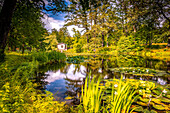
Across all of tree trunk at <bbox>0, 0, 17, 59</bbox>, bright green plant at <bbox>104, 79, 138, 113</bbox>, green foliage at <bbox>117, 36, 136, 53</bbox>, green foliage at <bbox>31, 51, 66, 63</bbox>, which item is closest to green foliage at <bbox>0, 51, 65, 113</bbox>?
bright green plant at <bbox>104, 79, 138, 113</bbox>

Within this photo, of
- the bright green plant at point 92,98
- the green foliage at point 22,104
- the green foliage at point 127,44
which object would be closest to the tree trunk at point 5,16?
the green foliage at point 22,104

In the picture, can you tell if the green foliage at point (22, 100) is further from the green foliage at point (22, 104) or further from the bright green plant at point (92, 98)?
the bright green plant at point (92, 98)

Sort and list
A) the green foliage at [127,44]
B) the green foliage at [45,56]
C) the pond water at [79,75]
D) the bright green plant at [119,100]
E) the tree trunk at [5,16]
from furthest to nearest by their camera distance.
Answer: the green foliage at [127,44]
the green foliage at [45,56]
the pond water at [79,75]
the tree trunk at [5,16]
the bright green plant at [119,100]

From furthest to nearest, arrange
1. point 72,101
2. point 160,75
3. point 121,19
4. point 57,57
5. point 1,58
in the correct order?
point 121,19 → point 57,57 → point 160,75 → point 1,58 → point 72,101

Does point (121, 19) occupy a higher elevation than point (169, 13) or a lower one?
higher

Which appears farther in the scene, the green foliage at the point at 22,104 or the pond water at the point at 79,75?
the pond water at the point at 79,75

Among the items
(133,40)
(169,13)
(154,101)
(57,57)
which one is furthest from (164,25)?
(154,101)

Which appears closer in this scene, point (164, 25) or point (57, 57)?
point (57, 57)

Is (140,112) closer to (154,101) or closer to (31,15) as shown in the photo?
(154,101)

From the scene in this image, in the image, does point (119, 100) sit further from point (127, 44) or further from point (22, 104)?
point (127, 44)

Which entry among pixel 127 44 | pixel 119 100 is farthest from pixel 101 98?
pixel 127 44

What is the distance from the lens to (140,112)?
2.35m

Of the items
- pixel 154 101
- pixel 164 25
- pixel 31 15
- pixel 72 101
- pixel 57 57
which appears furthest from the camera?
pixel 164 25

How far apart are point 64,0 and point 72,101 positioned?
5.96 m
